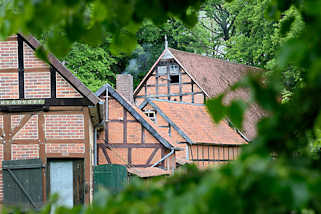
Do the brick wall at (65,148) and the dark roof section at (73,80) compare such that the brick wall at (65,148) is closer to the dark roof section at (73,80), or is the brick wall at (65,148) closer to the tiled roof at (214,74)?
the dark roof section at (73,80)

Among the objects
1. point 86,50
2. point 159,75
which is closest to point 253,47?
point 159,75

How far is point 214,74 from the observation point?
3186 centimetres

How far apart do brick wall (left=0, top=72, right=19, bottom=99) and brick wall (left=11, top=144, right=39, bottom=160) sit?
3.67 feet

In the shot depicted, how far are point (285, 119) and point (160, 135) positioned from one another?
16858 millimetres

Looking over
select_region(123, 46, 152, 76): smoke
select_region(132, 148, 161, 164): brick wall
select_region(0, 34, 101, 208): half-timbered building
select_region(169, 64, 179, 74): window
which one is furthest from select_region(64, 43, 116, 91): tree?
select_region(0, 34, 101, 208): half-timbered building

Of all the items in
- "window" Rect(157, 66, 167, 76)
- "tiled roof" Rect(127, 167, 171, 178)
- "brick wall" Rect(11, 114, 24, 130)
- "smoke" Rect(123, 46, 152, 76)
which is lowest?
"tiled roof" Rect(127, 167, 171, 178)

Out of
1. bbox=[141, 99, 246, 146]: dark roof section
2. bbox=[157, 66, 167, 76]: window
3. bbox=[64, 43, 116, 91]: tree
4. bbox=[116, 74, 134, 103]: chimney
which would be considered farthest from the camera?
bbox=[157, 66, 167, 76]: window

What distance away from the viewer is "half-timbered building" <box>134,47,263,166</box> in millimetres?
23766

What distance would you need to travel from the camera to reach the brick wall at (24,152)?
12852 mm

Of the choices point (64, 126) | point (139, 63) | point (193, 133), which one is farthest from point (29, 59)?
point (139, 63)

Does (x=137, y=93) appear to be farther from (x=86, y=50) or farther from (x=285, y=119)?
(x=285, y=119)

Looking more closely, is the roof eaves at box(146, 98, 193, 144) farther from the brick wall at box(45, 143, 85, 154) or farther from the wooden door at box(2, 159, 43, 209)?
the wooden door at box(2, 159, 43, 209)

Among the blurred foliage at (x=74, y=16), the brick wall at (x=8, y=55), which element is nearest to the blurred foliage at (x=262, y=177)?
the blurred foliage at (x=74, y=16)

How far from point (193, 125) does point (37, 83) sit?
1325cm
